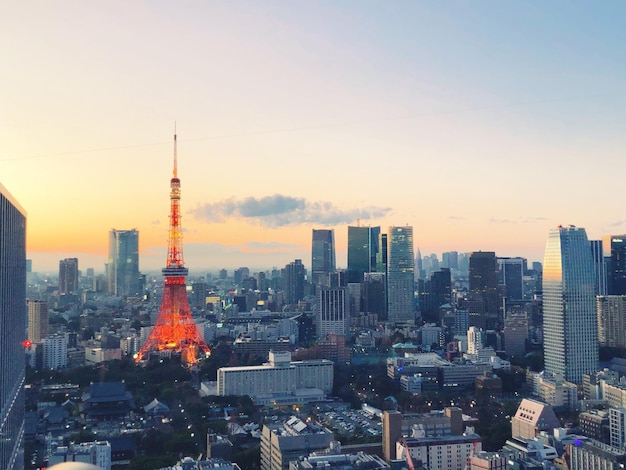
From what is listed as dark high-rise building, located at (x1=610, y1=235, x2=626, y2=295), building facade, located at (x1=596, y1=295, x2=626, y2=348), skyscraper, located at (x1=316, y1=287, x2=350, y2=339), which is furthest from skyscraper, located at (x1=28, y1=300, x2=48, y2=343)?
dark high-rise building, located at (x1=610, y1=235, x2=626, y2=295)

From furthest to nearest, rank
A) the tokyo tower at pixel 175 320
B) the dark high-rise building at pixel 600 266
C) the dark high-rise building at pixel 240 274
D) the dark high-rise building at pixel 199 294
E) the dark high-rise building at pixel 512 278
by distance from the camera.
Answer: the dark high-rise building at pixel 240 274 → the dark high-rise building at pixel 512 278 → the dark high-rise building at pixel 199 294 → the dark high-rise building at pixel 600 266 → the tokyo tower at pixel 175 320

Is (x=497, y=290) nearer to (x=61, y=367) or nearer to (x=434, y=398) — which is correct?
(x=434, y=398)

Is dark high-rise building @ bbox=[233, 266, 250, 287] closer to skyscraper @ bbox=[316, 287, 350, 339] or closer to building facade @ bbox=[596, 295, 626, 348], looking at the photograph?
skyscraper @ bbox=[316, 287, 350, 339]

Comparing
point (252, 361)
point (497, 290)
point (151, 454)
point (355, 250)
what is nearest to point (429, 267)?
point (355, 250)

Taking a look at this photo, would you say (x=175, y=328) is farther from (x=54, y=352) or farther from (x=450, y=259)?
(x=450, y=259)

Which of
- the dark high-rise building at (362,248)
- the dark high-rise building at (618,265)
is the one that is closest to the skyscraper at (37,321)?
the dark high-rise building at (362,248)

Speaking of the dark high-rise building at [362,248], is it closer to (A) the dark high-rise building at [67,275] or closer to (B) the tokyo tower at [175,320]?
(A) the dark high-rise building at [67,275]
